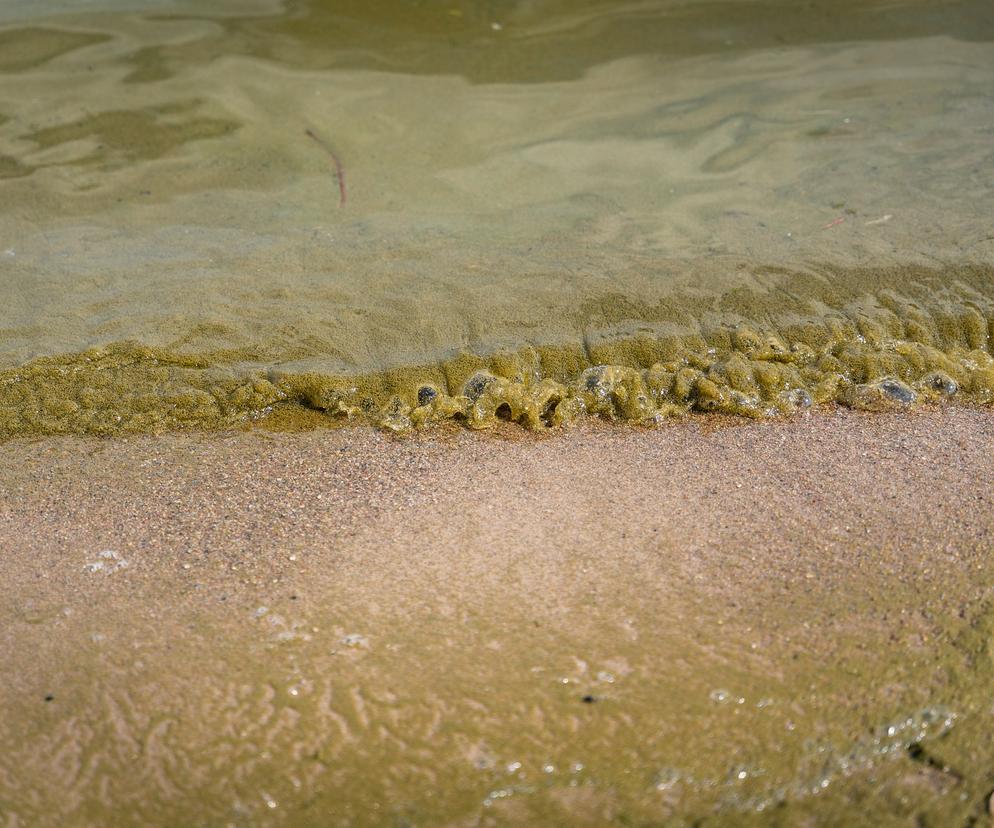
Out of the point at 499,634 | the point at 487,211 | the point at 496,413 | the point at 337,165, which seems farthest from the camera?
the point at 337,165

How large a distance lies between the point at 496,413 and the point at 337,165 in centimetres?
164

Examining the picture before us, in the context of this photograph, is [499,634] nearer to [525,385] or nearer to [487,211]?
[525,385]

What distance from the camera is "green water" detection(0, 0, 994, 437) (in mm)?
2541

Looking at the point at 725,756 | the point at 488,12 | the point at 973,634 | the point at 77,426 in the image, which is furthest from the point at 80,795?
the point at 488,12

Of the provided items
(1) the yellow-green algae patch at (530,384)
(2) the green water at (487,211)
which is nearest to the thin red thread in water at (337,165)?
(2) the green water at (487,211)

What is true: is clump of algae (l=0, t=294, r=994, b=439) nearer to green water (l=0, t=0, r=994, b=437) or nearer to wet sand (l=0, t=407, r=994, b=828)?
green water (l=0, t=0, r=994, b=437)

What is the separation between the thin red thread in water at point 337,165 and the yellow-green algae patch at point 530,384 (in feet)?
3.56

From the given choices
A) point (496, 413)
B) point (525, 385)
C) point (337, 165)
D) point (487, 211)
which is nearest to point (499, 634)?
point (496, 413)

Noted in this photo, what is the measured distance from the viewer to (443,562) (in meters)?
1.87

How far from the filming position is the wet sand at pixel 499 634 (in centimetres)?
145

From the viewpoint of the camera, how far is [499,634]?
66.5 inches

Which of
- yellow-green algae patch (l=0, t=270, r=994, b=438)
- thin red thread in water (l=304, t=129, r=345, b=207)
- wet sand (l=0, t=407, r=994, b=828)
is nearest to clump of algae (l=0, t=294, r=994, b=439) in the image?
yellow-green algae patch (l=0, t=270, r=994, b=438)

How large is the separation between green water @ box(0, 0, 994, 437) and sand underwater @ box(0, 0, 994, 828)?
0.05 ft

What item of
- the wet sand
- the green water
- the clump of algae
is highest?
the green water
